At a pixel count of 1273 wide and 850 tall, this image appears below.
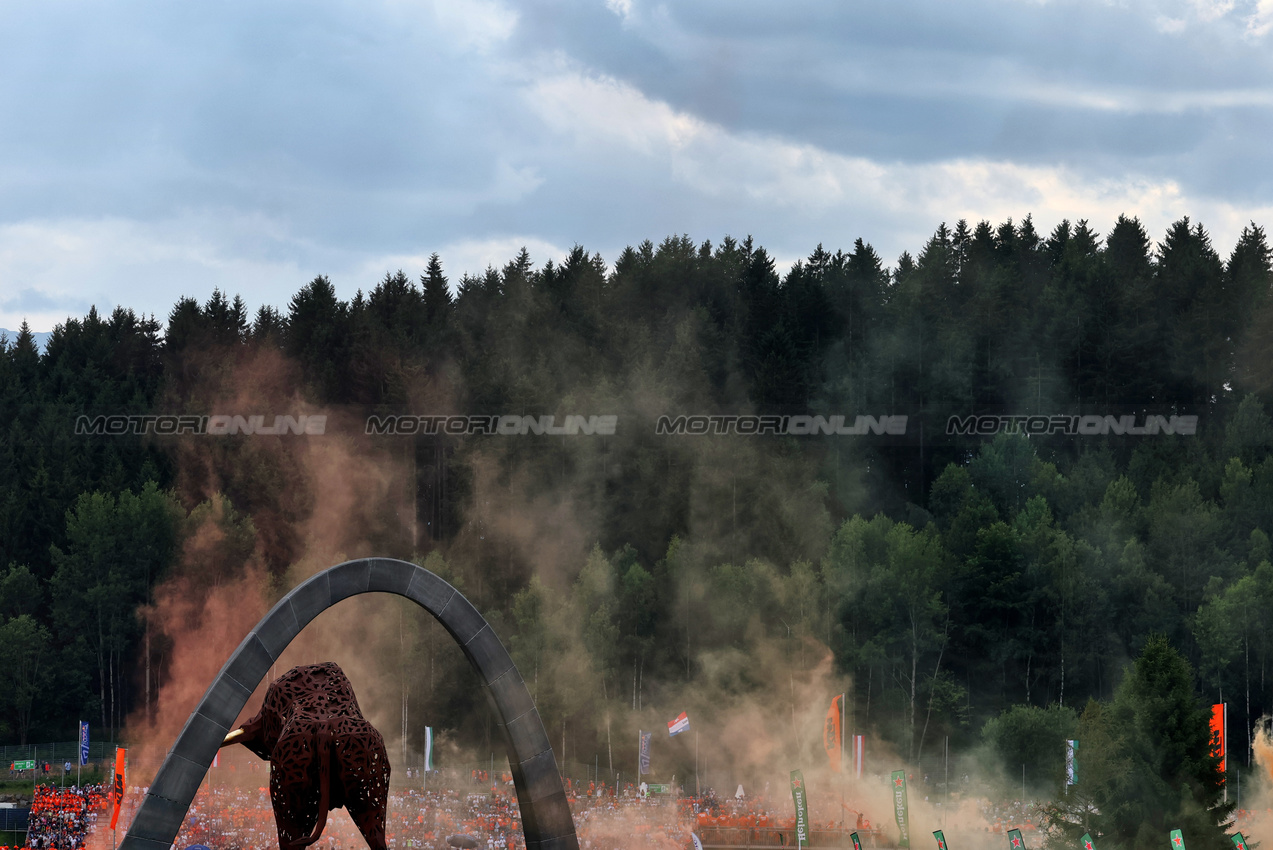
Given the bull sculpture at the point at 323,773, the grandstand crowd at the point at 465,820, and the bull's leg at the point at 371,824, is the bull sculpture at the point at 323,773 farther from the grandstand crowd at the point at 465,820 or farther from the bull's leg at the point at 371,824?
the grandstand crowd at the point at 465,820

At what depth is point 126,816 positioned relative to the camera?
5581 centimetres

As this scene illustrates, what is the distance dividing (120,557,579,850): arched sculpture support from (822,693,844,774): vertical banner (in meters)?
43.5

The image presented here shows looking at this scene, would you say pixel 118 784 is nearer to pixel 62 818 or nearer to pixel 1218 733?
pixel 62 818

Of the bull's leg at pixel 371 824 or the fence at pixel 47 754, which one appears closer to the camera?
the bull's leg at pixel 371 824

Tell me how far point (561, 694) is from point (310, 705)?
54094 mm

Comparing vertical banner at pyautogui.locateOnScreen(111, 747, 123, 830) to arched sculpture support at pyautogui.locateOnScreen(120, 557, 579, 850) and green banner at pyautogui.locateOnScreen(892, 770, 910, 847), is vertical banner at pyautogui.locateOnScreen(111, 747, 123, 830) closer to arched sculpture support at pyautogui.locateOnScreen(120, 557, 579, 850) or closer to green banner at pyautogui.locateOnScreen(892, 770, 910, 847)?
green banner at pyautogui.locateOnScreen(892, 770, 910, 847)

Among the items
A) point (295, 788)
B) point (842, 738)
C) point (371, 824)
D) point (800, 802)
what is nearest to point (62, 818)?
point (800, 802)

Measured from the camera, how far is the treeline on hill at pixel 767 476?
71.1 meters

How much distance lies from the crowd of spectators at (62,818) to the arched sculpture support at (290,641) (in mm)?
36130

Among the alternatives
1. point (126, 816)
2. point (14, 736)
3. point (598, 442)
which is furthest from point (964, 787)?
point (14, 736)

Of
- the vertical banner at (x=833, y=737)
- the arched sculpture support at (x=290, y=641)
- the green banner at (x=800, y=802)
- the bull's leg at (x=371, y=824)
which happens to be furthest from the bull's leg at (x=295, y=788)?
the vertical banner at (x=833, y=737)

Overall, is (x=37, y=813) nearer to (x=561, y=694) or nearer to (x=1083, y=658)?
(x=561, y=694)

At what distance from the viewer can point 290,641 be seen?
61.3 ft

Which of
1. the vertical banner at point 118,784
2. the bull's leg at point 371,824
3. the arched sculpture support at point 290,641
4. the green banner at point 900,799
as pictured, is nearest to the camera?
the arched sculpture support at point 290,641
